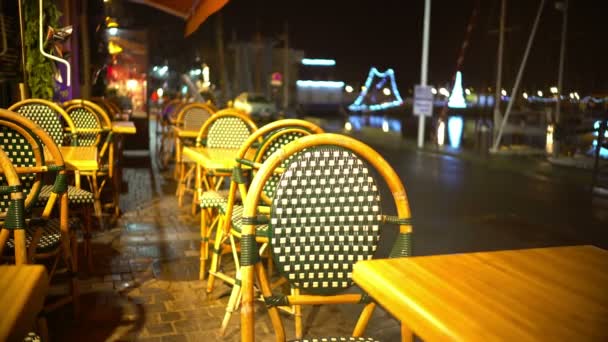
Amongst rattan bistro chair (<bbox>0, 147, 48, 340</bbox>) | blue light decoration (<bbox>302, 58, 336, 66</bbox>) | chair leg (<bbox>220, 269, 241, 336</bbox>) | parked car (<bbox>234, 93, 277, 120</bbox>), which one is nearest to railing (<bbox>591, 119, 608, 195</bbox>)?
chair leg (<bbox>220, 269, 241, 336</bbox>)

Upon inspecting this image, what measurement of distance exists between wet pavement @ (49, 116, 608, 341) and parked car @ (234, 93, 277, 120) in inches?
663

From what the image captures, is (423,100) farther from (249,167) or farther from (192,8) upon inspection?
(249,167)

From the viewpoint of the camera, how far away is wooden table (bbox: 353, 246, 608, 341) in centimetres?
118

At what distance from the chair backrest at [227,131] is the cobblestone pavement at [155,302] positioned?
2.95 feet

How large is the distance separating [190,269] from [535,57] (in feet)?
40.2

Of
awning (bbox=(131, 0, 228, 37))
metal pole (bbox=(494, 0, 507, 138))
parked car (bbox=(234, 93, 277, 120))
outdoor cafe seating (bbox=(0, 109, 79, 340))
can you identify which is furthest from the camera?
parked car (bbox=(234, 93, 277, 120))

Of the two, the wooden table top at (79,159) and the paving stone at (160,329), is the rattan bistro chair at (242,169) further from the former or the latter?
the wooden table top at (79,159)

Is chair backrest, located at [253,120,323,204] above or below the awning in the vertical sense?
below

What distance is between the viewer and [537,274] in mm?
1544

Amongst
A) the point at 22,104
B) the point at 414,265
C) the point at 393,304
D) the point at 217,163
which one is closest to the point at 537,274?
the point at 414,265

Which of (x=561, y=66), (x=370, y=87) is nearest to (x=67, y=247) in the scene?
(x=561, y=66)

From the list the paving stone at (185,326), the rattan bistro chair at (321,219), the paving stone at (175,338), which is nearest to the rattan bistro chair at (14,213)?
the rattan bistro chair at (321,219)

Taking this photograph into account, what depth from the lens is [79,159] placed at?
3619 millimetres

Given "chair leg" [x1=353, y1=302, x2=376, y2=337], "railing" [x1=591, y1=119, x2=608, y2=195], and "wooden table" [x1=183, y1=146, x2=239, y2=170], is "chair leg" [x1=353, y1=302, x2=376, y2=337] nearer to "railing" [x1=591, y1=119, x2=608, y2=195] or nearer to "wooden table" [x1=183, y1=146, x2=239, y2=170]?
"wooden table" [x1=183, y1=146, x2=239, y2=170]
